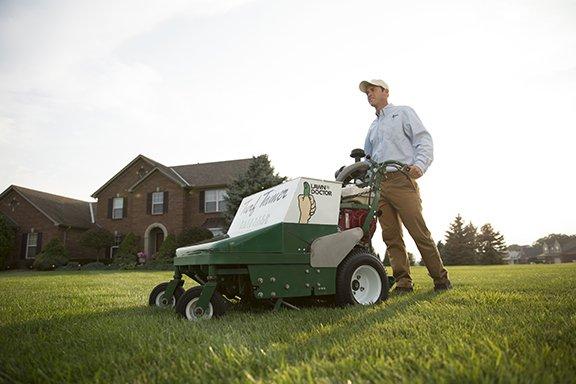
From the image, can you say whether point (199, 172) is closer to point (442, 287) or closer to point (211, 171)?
point (211, 171)

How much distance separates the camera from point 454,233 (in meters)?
52.7

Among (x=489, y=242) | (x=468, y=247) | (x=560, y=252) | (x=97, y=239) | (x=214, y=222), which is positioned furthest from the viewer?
(x=560, y=252)

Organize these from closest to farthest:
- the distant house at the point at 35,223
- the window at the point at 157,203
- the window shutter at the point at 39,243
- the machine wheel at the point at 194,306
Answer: the machine wheel at the point at 194,306 → the window at the point at 157,203 → the window shutter at the point at 39,243 → the distant house at the point at 35,223

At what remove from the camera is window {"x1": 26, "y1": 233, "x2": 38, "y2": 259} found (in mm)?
28688

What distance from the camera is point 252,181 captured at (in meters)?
21.2

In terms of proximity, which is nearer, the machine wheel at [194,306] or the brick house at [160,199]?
the machine wheel at [194,306]

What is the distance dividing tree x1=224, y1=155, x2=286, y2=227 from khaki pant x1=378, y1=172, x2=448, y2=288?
15.7m

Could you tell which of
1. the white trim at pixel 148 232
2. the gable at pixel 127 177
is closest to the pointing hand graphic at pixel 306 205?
the white trim at pixel 148 232

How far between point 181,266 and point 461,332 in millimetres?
2842

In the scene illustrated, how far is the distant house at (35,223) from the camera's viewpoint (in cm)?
2847

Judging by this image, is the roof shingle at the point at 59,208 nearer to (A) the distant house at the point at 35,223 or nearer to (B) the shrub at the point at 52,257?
(A) the distant house at the point at 35,223

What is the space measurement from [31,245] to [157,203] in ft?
32.5

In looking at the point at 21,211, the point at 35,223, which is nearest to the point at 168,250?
the point at 35,223

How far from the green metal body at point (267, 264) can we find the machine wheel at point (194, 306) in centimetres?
7
